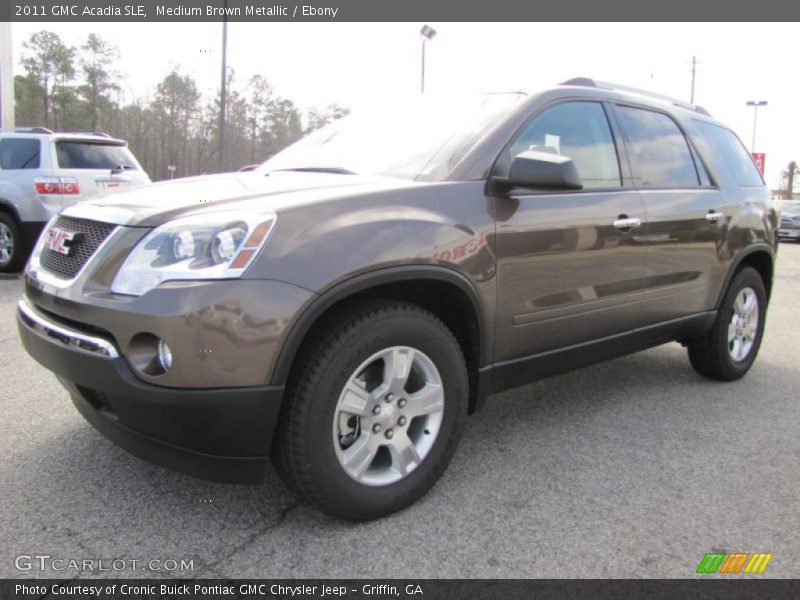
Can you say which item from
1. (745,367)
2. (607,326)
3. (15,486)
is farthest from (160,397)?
(745,367)

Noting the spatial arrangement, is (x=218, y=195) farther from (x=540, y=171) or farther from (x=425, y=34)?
(x=425, y=34)

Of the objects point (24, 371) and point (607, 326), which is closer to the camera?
point (607, 326)

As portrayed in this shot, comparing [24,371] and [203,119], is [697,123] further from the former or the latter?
[203,119]

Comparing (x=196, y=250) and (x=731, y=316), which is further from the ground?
(x=196, y=250)

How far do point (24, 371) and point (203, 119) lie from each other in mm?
47245

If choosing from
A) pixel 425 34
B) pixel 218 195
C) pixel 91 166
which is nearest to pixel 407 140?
pixel 218 195

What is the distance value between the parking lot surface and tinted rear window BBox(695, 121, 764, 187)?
172 cm

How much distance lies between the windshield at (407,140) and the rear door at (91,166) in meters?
5.77

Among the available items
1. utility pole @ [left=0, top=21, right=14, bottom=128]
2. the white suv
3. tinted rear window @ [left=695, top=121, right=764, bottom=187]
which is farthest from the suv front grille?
utility pole @ [left=0, top=21, right=14, bottom=128]

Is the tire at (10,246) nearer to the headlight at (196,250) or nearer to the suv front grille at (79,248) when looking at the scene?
the suv front grille at (79,248)

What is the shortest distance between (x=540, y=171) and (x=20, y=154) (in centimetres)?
832

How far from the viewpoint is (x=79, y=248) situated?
7.98 feet

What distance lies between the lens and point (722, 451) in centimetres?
336
